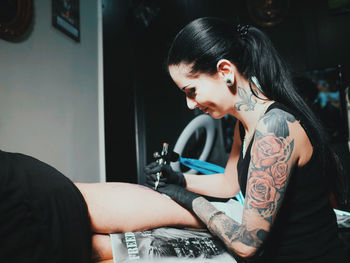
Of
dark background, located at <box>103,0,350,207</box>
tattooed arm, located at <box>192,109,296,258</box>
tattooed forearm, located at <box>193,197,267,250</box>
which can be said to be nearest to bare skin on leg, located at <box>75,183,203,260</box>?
tattooed forearm, located at <box>193,197,267,250</box>

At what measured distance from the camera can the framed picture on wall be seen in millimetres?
1359

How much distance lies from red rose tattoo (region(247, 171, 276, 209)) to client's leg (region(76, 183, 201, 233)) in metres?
0.31

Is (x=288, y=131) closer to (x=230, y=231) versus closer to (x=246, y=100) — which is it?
(x=246, y=100)

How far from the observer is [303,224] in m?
0.73

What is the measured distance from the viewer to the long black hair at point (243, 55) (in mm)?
807

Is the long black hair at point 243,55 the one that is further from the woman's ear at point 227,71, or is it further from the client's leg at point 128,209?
the client's leg at point 128,209

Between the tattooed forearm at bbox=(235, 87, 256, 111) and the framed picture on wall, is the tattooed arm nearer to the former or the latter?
the tattooed forearm at bbox=(235, 87, 256, 111)

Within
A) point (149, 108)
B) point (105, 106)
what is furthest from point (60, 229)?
point (105, 106)

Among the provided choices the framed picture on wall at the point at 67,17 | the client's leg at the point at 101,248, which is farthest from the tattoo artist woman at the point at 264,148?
the framed picture on wall at the point at 67,17

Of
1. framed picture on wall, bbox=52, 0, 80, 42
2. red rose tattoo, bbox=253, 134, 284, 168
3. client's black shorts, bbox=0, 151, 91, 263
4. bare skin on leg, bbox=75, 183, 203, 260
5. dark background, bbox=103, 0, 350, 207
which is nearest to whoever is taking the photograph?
client's black shorts, bbox=0, 151, 91, 263

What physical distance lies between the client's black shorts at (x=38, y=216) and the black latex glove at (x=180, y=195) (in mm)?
330

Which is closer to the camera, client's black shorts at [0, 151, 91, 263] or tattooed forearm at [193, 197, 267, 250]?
client's black shorts at [0, 151, 91, 263]

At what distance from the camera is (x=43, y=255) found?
529 millimetres

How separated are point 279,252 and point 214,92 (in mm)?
547
